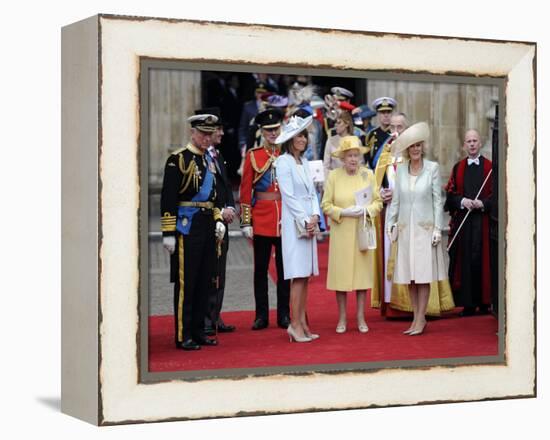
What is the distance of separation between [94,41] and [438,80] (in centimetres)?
258

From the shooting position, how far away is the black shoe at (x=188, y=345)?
11805 millimetres

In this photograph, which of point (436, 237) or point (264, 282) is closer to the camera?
point (436, 237)

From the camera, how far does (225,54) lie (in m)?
11.0

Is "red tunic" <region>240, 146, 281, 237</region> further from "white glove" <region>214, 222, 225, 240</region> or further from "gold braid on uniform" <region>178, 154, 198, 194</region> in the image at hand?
"gold braid on uniform" <region>178, 154, 198, 194</region>

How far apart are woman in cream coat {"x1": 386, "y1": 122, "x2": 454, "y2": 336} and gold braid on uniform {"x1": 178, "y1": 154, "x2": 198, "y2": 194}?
1.71 metres

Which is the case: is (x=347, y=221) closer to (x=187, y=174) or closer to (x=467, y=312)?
(x=187, y=174)

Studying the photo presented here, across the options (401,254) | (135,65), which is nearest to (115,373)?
(135,65)

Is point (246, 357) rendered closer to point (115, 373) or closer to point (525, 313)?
point (115, 373)

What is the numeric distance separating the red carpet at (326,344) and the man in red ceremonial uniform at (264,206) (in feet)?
0.60

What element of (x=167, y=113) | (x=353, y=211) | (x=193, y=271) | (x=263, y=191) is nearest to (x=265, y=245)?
(x=263, y=191)

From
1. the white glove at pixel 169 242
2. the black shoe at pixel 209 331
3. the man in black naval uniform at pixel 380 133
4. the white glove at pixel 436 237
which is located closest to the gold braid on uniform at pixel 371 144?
the man in black naval uniform at pixel 380 133

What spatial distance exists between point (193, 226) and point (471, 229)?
2.86m

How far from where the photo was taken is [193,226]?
11867 mm

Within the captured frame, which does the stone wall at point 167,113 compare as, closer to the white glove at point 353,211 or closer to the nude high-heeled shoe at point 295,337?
the white glove at point 353,211
